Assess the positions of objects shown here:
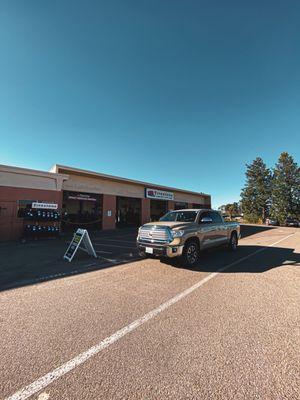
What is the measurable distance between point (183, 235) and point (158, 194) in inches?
753

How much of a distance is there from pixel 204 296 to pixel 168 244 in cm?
215

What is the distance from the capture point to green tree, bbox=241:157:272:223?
47.4 m

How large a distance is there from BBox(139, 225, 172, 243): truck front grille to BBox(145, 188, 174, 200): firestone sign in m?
16.8

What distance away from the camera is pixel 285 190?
143 feet

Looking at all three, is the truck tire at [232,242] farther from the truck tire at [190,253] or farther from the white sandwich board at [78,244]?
the white sandwich board at [78,244]

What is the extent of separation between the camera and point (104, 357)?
2578mm

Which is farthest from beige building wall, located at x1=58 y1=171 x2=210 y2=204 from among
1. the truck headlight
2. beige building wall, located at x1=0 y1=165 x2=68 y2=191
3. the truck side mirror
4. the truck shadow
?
the truck headlight

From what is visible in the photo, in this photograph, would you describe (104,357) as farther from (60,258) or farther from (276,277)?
(60,258)

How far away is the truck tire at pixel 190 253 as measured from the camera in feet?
21.8

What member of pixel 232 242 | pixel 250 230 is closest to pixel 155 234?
pixel 232 242

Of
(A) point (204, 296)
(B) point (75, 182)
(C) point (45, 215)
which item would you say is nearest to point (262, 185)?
(B) point (75, 182)

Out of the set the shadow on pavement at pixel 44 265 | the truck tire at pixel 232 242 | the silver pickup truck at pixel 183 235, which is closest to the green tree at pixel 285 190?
the truck tire at pixel 232 242

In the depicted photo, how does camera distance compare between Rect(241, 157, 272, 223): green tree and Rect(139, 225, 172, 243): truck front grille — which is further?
Rect(241, 157, 272, 223): green tree

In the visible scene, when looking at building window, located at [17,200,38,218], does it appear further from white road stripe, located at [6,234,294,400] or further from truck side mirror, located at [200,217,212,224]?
white road stripe, located at [6,234,294,400]
